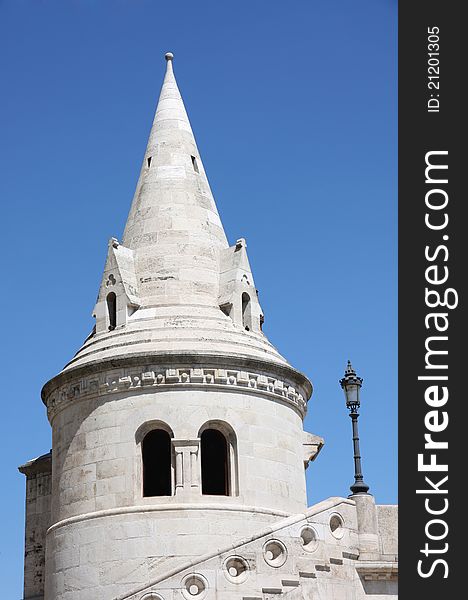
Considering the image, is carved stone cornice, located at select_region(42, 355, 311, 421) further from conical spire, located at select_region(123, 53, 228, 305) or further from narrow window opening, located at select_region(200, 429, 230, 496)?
conical spire, located at select_region(123, 53, 228, 305)

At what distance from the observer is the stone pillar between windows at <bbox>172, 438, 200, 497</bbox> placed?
22000mm

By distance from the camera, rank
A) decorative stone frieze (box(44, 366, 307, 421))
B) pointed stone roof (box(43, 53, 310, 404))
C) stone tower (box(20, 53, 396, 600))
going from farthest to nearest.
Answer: pointed stone roof (box(43, 53, 310, 404)) < decorative stone frieze (box(44, 366, 307, 421)) < stone tower (box(20, 53, 396, 600))

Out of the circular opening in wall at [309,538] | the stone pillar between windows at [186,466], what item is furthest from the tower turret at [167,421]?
the circular opening in wall at [309,538]

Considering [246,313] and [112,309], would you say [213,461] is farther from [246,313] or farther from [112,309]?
[112,309]

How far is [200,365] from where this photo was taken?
898 inches

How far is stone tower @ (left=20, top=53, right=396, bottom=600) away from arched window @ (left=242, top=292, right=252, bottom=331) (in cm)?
4

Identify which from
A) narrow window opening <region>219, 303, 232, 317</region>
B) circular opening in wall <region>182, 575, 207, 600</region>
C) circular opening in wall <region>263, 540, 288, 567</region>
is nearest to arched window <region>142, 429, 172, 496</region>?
narrow window opening <region>219, 303, 232, 317</region>

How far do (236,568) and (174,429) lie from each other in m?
4.53

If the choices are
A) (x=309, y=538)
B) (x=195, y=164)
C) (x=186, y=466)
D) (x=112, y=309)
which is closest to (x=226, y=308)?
(x=112, y=309)

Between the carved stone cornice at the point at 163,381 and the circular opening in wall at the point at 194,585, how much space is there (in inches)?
205

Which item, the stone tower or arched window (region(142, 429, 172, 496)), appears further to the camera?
arched window (region(142, 429, 172, 496))

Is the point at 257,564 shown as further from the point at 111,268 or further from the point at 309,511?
the point at 111,268

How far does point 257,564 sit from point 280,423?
5536 millimetres

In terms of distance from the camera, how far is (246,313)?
25062mm
